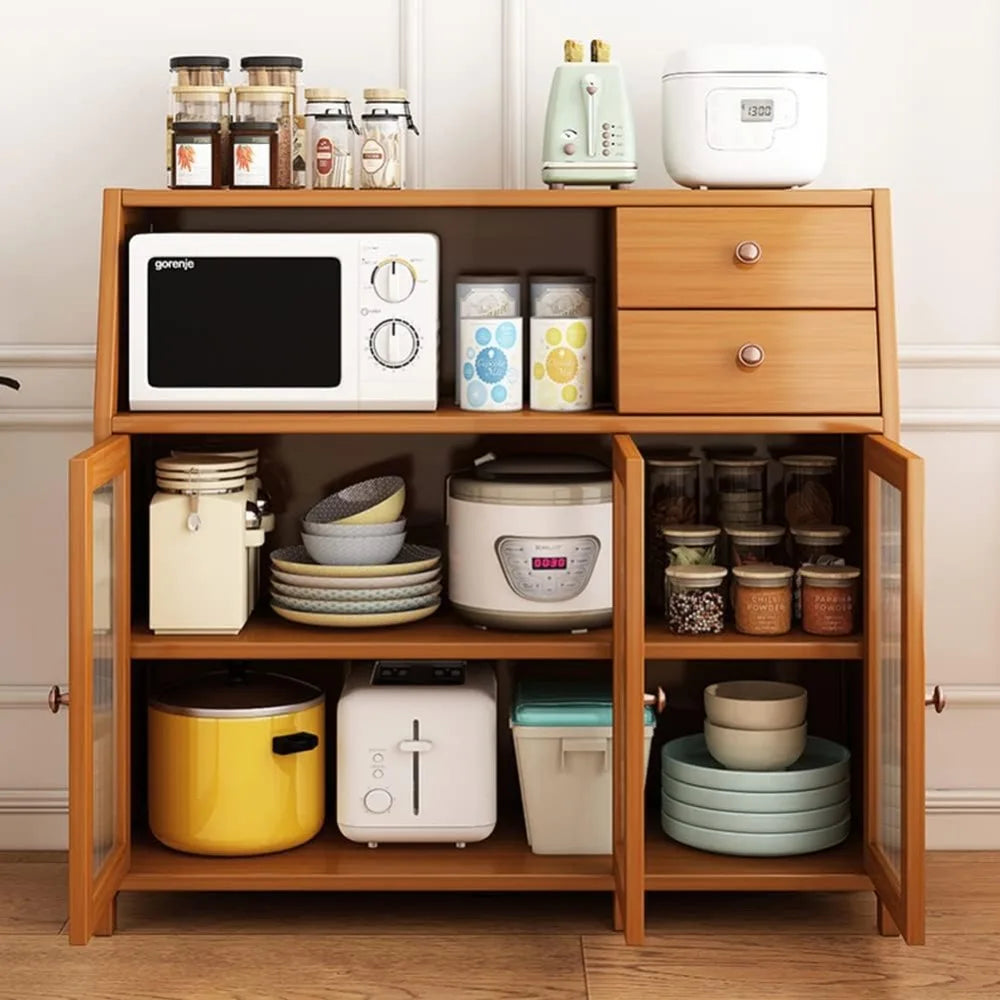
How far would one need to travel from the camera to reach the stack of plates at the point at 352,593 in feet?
8.59

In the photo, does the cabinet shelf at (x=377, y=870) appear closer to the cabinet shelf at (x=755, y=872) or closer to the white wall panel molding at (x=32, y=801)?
the cabinet shelf at (x=755, y=872)

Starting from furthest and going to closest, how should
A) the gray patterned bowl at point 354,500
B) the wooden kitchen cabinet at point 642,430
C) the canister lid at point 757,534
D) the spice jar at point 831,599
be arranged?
the gray patterned bowl at point 354,500 < the canister lid at point 757,534 < the spice jar at point 831,599 < the wooden kitchen cabinet at point 642,430

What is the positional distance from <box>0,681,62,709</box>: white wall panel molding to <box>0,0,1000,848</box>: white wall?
45 cm

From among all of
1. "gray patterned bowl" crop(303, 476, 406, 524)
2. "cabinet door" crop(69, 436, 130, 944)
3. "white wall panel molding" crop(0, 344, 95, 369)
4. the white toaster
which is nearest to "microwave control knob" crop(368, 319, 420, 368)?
"gray patterned bowl" crop(303, 476, 406, 524)

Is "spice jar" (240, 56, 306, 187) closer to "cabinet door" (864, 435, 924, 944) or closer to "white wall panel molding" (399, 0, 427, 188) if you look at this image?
"white wall panel molding" (399, 0, 427, 188)

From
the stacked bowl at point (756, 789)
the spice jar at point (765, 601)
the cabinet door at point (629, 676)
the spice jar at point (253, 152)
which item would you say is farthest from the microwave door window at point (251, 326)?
the stacked bowl at point (756, 789)

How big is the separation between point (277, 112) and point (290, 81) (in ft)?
0.28

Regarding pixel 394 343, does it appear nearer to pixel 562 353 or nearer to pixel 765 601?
pixel 562 353

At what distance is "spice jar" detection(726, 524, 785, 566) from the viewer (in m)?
2.70

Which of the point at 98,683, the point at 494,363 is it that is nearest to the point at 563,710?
the point at 494,363

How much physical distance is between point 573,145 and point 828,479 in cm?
71

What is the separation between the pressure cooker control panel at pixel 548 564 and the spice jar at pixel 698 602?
0.47 ft

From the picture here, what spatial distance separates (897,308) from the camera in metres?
2.91

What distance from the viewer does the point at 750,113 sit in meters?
2.53
